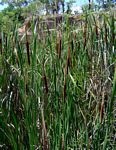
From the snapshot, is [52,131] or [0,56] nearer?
[52,131]

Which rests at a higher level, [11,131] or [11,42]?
[11,42]

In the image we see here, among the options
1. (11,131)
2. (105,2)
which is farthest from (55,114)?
(105,2)

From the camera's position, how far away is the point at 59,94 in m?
1.42

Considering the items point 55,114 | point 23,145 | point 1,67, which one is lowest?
point 23,145

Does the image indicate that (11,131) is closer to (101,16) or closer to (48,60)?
(48,60)

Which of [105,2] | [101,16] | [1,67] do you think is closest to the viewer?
[1,67]

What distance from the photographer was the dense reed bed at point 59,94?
1281mm

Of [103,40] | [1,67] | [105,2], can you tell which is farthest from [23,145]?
[105,2]

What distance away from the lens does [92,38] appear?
1818 mm

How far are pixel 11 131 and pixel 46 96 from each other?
184mm

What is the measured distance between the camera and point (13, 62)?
5.35ft

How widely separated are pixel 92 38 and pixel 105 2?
704 millimetres

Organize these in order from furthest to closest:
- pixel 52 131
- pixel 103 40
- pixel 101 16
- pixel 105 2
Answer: pixel 105 2 < pixel 101 16 < pixel 103 40 < pixel 52 131

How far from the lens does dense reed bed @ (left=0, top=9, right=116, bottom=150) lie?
1.28m
